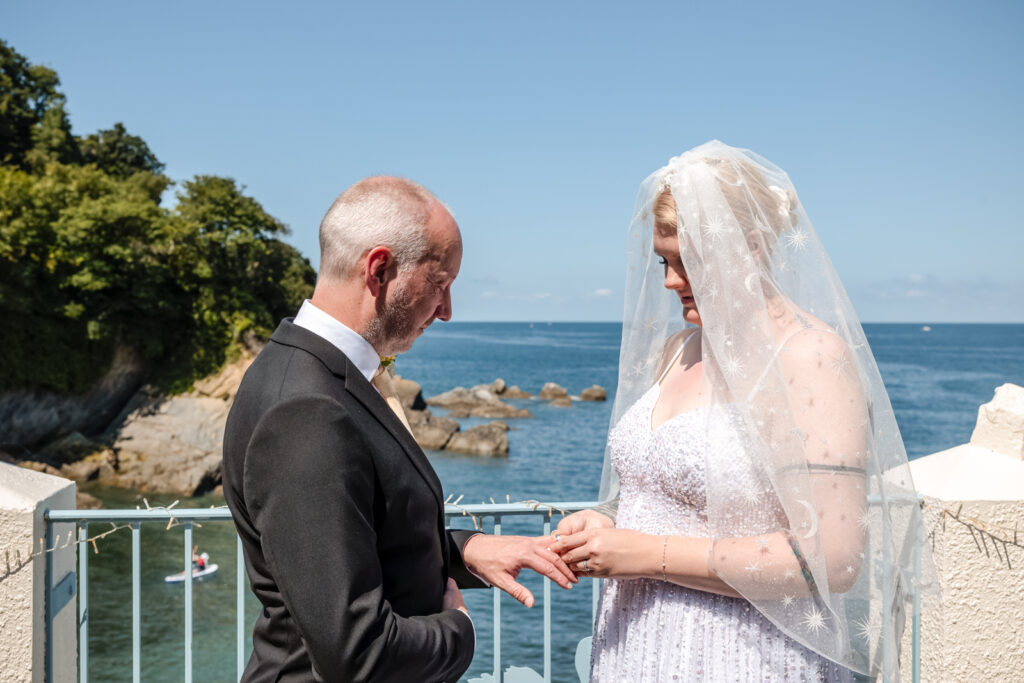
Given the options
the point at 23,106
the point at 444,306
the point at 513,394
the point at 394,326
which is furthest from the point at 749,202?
the point at 513,394

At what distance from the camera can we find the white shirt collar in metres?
1.55

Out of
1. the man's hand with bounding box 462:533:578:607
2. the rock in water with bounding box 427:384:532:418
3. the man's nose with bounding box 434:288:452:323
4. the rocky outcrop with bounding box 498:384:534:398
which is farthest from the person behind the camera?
the rocky outcrop with bounding box 498:384:534:398

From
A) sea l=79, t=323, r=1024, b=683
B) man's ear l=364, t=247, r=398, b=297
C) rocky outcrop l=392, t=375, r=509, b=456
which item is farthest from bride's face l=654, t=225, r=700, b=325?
rocky outcrop l=392, t=375, r=509, b=456

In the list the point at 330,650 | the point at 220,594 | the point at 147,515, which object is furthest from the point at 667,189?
the point at 220,594

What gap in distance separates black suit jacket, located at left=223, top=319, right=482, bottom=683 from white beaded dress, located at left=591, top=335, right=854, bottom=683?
59 cm

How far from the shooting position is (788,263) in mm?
2072

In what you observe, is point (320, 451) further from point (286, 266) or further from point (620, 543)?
point (286, 266)

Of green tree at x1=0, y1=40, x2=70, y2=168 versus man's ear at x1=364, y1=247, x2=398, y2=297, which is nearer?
man's ear at x1=364, y1=247, x2=398, y2=297

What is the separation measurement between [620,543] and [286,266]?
32.8 m

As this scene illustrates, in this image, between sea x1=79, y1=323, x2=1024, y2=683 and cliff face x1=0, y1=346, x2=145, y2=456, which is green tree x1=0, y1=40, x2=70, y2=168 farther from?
sea x1=79, y1=323, x2=1024, y2=683

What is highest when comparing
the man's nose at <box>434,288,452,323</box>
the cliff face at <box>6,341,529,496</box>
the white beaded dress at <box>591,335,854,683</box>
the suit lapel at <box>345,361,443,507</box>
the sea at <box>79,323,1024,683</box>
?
the man's nose at <box>434,288,452,323</box>

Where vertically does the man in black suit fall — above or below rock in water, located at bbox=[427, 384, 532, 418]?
above

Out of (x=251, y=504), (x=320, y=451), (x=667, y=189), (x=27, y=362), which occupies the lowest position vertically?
(x=27, y=362)

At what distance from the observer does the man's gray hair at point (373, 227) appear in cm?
153
